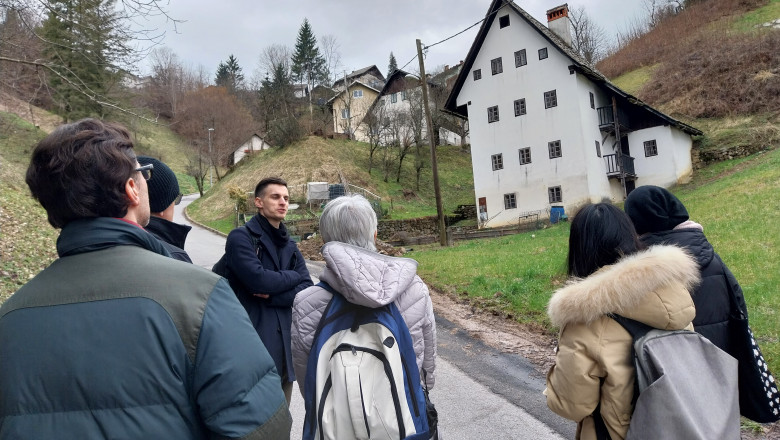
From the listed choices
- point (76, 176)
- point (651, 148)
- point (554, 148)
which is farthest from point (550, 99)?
point (76, 176)

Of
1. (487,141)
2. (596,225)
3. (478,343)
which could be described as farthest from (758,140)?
(596,225)

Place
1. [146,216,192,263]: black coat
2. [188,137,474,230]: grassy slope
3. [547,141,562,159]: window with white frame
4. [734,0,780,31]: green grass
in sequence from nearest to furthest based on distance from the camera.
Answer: [146,216,192,263]: black coat
[547,141,562,159]: window with white frame
[188,137,474,230]: grassy slope
[734,0,780,31]: green grass

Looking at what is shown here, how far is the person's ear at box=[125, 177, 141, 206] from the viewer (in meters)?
1.58

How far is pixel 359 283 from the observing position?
2.31 metres

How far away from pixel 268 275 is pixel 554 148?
2680 cm

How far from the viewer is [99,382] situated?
133 cm

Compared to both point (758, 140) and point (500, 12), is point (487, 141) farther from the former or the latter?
point (758, 140)

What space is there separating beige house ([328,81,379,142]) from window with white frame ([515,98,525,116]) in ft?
77.0

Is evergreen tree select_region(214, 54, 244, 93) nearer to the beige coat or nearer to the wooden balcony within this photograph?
the wooden balcony

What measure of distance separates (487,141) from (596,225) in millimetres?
28513

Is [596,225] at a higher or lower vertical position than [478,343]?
higher

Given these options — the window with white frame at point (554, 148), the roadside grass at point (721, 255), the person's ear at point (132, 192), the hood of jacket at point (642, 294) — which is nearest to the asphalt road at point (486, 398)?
the roadside grass at point (721, 255)

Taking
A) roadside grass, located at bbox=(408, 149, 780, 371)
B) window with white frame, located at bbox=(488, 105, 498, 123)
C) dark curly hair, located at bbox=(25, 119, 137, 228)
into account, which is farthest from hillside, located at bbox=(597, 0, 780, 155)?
dark curly hair, located at bbox=(25, 119, 137, 228)

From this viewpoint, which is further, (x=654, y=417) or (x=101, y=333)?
(x=654, y=417)
